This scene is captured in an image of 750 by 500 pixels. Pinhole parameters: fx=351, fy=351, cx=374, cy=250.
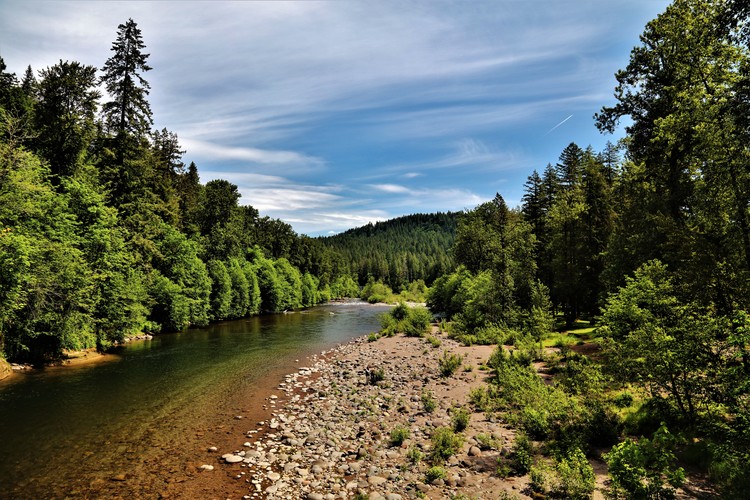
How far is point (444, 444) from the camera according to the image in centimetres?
1104

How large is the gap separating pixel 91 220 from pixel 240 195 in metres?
34.4

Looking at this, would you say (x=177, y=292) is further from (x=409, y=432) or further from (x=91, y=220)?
(x=409, y=432)

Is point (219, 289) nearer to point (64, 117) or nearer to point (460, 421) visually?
point (64, 117)

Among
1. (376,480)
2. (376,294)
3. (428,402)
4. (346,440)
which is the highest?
(428,402)

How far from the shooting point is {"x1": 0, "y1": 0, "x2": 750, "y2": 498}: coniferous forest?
936 centimetres

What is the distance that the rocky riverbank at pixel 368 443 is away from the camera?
31.0 feet

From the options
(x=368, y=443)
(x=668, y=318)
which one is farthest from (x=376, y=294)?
(x=668, y=318)

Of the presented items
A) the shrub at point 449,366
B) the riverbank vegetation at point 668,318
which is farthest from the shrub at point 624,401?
the shrub at point 449,366

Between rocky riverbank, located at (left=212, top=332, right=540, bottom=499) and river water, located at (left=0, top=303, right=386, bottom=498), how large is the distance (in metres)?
2.00

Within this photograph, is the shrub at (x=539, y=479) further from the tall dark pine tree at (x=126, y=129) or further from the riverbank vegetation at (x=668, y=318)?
the tall dark pine tree at (x=126, y=129)

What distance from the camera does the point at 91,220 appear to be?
1062 inches

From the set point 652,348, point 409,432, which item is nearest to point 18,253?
point 409,432

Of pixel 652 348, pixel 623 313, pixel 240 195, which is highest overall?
pixel 240 195

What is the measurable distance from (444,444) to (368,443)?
273cm
